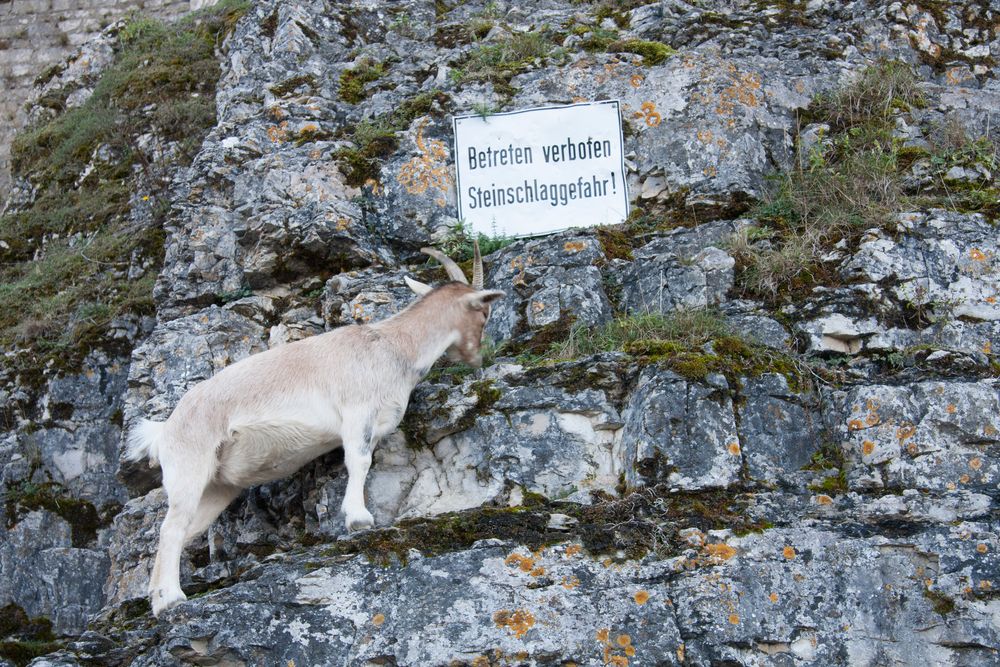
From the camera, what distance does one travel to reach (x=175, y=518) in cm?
718

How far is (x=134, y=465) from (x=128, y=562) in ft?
2.43

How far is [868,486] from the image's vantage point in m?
6.96

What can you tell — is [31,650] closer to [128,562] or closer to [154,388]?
[128,562]

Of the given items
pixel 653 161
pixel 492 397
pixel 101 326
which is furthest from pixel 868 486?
pixel 101 326

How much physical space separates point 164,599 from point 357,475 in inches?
55.9

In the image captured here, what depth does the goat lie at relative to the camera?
7.28 metres

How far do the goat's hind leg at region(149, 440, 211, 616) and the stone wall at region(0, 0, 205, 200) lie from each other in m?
13.6

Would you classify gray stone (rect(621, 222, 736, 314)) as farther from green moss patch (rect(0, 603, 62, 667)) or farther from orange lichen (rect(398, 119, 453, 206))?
green moss patch (rect(0, 603, 62, 667))

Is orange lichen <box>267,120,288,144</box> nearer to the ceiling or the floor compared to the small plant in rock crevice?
nearer to the ceiling

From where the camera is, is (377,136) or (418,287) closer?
(418,287)

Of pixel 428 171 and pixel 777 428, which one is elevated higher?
pixel 428 171

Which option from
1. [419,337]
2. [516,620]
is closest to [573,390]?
[419,337]

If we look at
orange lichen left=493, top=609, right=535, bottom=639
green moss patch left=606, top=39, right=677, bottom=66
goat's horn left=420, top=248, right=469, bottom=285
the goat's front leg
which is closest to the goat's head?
goat's horn left=420, top=248, right=469, bottom=285

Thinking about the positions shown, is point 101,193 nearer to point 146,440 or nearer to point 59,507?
point 59,507
